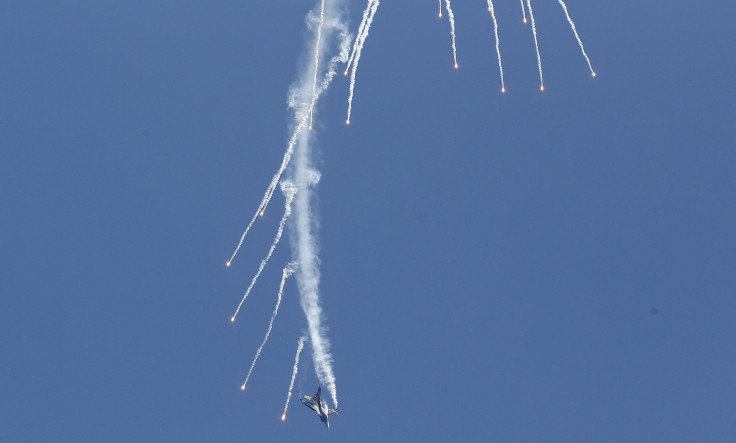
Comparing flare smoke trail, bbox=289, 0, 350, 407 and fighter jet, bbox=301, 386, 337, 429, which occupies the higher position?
flare smoke trail, bbox=289, 0, 350, 407

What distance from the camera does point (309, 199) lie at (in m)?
65.4

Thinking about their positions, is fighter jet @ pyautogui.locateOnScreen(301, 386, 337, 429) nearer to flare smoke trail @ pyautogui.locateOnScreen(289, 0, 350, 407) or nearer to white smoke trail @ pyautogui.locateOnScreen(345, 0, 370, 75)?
flare smoke trail @ pyautogui.locateOnScreen(289, 0, 350, 407)

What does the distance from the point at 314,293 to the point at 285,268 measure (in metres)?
3.53

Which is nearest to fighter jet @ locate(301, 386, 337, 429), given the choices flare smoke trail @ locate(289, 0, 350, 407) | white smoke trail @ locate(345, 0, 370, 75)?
flare smoke trail @ locate(289, 0, 350, 407)

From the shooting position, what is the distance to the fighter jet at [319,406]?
6756cm

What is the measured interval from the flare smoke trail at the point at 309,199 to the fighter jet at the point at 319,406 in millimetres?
1383

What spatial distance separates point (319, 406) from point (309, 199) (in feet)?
56.2

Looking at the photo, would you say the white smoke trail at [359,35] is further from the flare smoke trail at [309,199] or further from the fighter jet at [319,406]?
the fighter jet at [319,406]

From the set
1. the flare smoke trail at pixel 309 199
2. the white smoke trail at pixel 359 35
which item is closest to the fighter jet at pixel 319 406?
→ the flare smoke trail at pixel 309 199

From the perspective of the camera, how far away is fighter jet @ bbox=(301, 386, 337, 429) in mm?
67562

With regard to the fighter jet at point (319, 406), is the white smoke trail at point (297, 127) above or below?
above

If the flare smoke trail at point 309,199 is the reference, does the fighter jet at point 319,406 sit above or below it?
below

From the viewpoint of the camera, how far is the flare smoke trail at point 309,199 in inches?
2496

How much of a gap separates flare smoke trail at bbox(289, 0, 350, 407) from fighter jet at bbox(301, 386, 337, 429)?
4.54 ft
